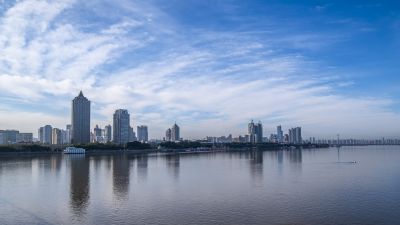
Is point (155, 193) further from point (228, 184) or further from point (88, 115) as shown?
point (88, 115)

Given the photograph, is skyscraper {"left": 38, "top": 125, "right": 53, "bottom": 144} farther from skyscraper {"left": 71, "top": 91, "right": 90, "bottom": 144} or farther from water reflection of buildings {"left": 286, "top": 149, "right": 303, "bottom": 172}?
water reflection of buildings {"left": 286, "top": 149, "right": 303, "bottom": 172}

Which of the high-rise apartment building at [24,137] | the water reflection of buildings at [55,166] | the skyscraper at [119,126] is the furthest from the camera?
the high-rise apartment building at [24,137]

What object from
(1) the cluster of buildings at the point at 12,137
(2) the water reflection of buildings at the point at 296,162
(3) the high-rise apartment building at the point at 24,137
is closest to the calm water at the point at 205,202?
(2) the water reflection of buildings at the point at 296,162

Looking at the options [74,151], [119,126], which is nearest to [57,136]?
[119,126]

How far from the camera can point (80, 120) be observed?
12962 cm

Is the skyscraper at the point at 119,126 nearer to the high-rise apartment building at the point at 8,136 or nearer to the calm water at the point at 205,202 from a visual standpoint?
the high-rise apartment building at the point at 8,136

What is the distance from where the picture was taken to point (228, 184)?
27.2 meters

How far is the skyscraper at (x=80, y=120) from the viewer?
420ft

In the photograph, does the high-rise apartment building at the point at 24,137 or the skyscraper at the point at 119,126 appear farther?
the high-rise apartment building at the point at 24,137

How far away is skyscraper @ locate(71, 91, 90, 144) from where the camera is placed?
12812 centimetres

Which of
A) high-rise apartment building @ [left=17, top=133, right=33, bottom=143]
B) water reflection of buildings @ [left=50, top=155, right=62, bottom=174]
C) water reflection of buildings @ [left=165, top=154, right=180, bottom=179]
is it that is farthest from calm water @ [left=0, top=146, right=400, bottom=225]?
high-rise apartment building @ [left=17, top=133, right=33, bottom=143]

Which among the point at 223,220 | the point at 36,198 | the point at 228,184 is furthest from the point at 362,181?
the point at 36,198

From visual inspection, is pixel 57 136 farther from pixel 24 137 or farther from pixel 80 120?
pixel 80 120

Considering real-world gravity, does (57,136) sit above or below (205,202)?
above
